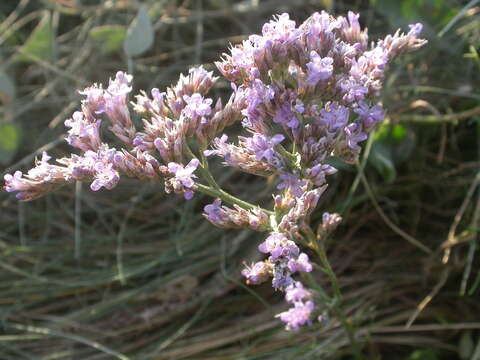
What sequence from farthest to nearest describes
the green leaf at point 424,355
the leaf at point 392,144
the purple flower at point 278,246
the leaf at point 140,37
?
the leaf at point 140,37, the leaf at point 392,144, the green leaf at point 424,355, the purple flower at point 278,246

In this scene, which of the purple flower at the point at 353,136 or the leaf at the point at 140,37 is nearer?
the purple flower at the point at 353,136

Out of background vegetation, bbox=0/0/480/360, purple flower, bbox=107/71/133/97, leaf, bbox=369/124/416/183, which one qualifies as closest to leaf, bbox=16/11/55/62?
background vegetation, bbox=0/0/480/360

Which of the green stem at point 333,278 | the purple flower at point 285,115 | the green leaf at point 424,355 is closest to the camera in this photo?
the purple flower at point 285,115

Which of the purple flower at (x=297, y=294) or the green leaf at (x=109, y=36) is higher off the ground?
the green leaf at (x=109, y=36)

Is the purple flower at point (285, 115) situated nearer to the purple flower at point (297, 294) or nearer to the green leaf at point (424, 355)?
the purple flower at point (297, 294)

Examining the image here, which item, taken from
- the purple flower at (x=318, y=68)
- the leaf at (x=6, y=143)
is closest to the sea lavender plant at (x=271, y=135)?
the purple flower at (x=318, y=68)

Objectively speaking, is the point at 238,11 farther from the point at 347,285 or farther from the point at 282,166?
the point at 282,166

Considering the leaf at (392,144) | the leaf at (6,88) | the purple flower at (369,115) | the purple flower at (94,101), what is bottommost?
the purple flower at (369,115)
